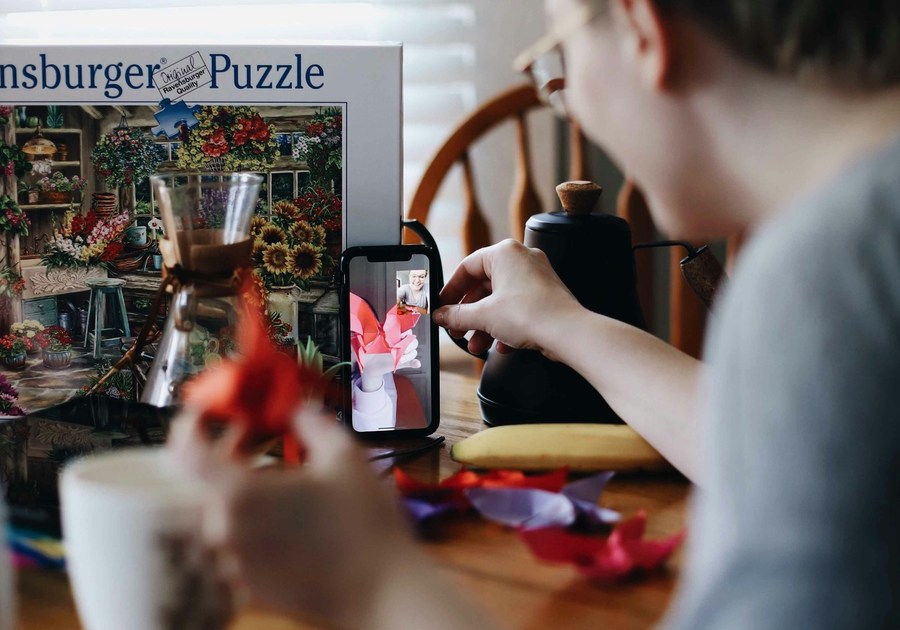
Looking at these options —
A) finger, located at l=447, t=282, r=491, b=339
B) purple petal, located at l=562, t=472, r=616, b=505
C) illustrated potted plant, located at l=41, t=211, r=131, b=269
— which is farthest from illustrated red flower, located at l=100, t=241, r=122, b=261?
purple petal, located at l=562, t=472, r=616, b=505

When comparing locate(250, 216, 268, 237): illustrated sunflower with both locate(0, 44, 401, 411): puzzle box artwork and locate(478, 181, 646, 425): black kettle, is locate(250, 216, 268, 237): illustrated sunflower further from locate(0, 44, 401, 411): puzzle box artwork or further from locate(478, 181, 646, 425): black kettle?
locate(478, 181, 646, 425): black kettle

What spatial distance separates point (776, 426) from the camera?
0.33 m

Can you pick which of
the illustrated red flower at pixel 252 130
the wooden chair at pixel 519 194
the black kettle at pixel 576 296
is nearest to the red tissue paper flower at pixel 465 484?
the black kettle at pixel 576 296

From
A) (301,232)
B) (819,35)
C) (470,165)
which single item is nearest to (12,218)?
(301,232)

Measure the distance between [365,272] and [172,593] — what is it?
50 centimetres

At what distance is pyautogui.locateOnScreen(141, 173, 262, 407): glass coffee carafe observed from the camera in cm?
77

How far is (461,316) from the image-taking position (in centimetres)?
90

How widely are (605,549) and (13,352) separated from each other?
1.96ft

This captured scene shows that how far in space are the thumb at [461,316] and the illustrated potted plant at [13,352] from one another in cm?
39

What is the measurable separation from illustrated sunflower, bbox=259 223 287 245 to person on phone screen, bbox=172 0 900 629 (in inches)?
15.2

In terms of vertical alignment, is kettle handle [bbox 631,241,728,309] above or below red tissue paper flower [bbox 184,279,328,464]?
above

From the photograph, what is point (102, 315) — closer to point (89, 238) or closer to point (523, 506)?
point (89, 238)

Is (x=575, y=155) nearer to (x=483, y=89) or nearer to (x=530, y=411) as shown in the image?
(x=483, y=89)

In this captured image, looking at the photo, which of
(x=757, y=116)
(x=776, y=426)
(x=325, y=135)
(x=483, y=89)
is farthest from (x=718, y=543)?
(x=483, y=89)
